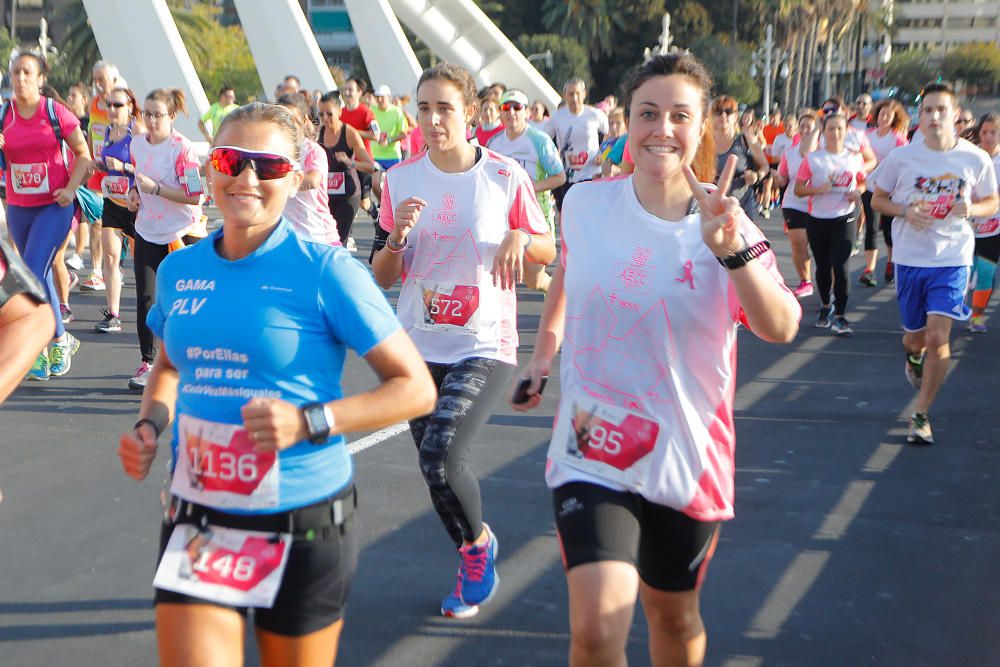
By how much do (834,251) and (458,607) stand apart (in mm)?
7219

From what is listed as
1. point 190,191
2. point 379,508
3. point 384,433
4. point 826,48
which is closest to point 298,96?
point 190,191

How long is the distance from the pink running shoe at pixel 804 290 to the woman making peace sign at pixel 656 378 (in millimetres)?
9059

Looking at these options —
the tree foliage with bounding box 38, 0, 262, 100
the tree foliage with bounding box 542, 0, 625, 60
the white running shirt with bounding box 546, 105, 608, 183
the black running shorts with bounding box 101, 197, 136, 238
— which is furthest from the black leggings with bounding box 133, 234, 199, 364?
the tree foliage with bounding box 542, 0, 625, 60

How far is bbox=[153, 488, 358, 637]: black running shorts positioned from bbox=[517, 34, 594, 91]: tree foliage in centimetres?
5973

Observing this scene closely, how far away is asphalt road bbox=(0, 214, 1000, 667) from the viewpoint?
4059 mm

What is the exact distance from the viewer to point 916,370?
7262 mm

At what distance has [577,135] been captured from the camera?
548 inches

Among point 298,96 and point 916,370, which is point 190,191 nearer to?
point 298,96

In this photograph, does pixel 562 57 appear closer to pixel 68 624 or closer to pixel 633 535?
pixel 68 624

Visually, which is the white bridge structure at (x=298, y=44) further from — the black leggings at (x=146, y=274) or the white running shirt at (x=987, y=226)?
the white running shirt at (x=987, y=226)

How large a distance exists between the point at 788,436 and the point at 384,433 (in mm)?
2384

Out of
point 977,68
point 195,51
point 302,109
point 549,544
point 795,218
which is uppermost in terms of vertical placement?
point 195,51

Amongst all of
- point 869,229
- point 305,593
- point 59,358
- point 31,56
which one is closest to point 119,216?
point 59,358

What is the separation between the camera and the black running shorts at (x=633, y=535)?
288 cm
